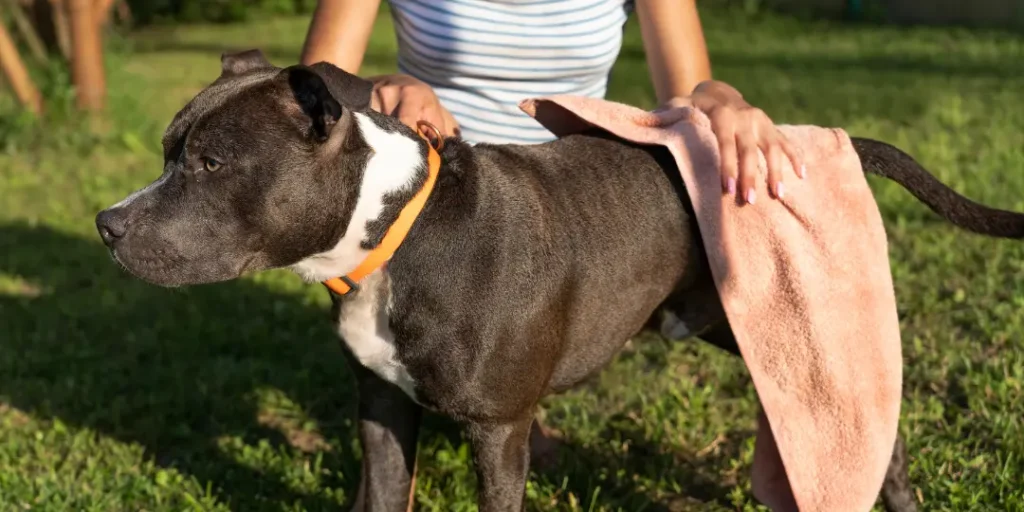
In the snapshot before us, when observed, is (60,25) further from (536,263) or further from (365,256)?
(536,263)

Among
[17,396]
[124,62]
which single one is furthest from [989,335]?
[124,62]

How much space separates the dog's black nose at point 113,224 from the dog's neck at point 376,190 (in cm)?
43

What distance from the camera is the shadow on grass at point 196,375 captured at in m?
3.82

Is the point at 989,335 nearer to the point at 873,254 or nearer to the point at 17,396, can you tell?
the point at 873,254

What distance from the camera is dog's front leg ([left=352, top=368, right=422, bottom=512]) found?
126 inches

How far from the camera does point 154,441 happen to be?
13.5 ft

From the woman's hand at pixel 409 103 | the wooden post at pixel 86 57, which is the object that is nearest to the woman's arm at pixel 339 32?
the woman's hand at pixel 409 103

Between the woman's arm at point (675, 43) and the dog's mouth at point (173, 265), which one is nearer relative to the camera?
the dog's mouth at point (173, 265)

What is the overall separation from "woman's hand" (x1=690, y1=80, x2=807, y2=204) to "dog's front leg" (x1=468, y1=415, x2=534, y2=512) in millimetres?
834

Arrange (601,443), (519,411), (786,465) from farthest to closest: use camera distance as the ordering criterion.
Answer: (601,443) → (786,465) → (519,411)

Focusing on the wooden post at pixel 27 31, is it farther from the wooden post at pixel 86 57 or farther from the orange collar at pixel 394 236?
the orange collar at pixel 394 236

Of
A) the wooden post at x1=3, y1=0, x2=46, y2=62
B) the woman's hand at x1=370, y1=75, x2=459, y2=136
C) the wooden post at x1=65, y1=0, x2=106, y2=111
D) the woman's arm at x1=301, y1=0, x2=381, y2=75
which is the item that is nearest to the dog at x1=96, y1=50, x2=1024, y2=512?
the woman's hand at x1=370, y1=75, x2=459, y2=136

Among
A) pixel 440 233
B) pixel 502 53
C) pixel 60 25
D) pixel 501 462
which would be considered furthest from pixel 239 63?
pixel 60 25

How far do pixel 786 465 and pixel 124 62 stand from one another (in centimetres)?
952
